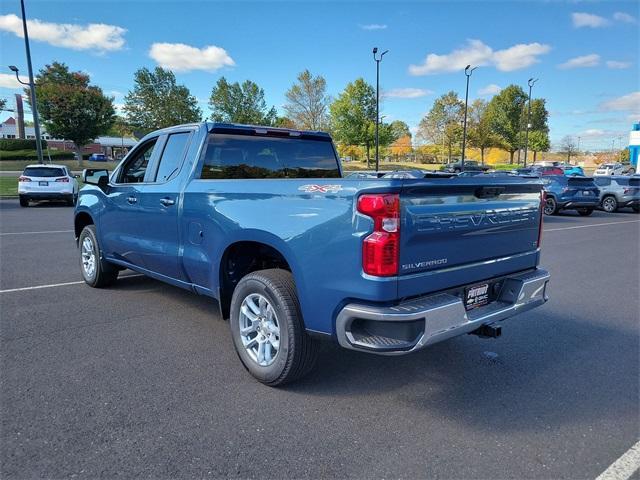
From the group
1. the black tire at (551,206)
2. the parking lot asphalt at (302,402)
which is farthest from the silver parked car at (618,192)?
the parking lot asphalt at (302,402)

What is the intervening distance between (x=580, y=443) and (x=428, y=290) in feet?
4.19

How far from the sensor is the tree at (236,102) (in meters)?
55.4

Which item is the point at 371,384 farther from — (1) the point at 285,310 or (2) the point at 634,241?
(2) the point at 634,241

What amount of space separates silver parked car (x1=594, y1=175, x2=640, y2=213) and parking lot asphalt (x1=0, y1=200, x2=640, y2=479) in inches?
711

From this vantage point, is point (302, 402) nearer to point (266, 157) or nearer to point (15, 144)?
point (266, 157)

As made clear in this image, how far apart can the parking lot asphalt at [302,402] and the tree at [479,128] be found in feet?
194

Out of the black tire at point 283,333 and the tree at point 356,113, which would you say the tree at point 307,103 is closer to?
the tree at point 356,113

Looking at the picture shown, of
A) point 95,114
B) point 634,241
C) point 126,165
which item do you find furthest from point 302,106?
point 126,165

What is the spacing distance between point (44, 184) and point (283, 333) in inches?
696

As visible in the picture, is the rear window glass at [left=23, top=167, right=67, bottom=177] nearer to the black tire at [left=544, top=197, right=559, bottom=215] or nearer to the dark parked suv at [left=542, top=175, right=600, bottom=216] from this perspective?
the dark parked suv at [left=542, top=175, right=600, bottom=216]

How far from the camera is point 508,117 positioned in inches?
2520

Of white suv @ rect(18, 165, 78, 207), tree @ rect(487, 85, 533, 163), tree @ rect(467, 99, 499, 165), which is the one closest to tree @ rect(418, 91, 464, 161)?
tree @ rect(467, 99, 499, 165)

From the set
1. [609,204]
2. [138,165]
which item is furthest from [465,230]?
[609,204]

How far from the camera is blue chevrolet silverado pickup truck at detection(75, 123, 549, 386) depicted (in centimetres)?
273
